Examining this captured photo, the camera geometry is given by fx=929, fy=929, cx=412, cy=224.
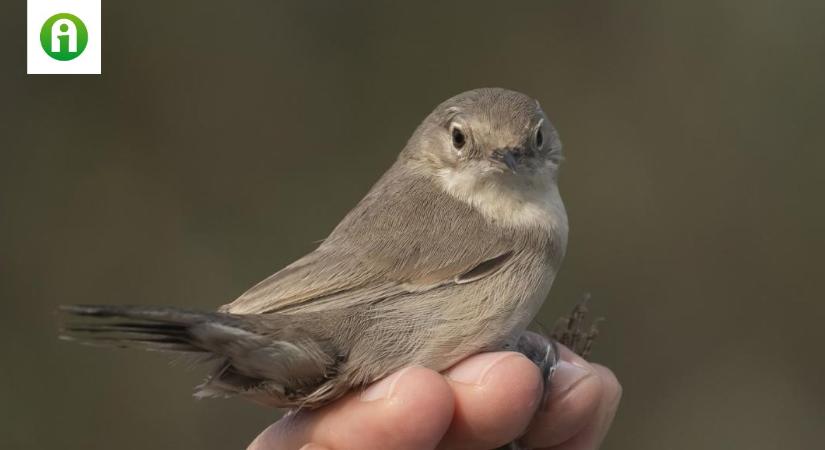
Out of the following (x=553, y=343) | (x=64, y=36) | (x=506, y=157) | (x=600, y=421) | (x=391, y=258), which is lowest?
(x=600, y=421)

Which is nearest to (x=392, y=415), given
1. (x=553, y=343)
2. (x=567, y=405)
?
(x=567, y=405)

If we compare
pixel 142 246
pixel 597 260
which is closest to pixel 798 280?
pixel 597 260

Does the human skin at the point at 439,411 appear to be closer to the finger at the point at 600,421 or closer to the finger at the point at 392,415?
the finger at the point at 392,415

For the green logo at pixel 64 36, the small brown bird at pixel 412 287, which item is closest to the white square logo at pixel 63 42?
the green logo at pixel 64 36

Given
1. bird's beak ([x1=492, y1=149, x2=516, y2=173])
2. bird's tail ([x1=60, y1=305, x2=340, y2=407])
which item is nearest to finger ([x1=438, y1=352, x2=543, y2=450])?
bird's tail ([x1=60, y1=305, x2=340, y2=407])

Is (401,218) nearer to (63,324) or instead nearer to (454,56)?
(63,324)

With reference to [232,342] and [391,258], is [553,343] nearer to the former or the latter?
[391,258]

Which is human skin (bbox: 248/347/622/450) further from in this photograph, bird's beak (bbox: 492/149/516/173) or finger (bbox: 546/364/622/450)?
bird's beak (bbox: 492/149/516/173)
